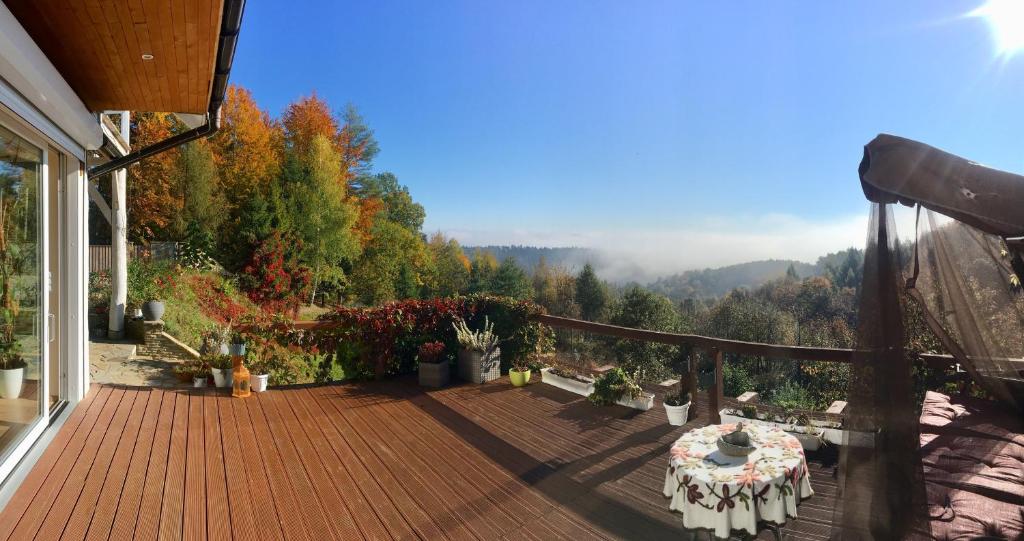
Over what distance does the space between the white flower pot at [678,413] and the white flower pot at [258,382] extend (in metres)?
3.71

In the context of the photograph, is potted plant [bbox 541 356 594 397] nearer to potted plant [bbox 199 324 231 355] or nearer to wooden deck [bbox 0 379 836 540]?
wooden deck [bbox 0 379 836 540]

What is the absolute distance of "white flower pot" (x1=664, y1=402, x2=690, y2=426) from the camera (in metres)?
3.71

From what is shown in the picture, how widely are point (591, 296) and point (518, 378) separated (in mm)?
28637

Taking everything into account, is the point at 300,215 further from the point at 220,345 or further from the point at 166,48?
the point at 166,48

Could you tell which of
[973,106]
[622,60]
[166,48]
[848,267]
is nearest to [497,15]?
[622,60]

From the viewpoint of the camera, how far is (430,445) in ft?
11.2

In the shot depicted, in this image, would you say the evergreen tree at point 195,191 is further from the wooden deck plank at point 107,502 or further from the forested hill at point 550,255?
the forested hill at point 550,255

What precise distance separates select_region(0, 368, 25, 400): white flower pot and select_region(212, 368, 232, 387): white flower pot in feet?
5.90

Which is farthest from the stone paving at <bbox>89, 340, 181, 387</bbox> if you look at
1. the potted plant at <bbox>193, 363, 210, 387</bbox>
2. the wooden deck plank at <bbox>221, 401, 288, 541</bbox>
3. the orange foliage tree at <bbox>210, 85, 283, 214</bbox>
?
the orange foliage tree at <bbox>210, 85, 283, 214</bbox>

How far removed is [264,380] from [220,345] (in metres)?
1.41

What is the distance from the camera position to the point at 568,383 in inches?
192

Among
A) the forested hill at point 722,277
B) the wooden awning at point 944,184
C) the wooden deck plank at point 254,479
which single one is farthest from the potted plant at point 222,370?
the forested hill at point 722,277

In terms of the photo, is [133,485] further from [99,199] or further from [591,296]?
[591,296]

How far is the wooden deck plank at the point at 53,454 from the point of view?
89.4 inches
